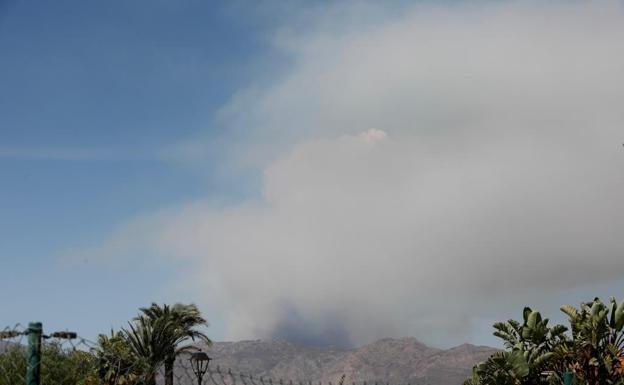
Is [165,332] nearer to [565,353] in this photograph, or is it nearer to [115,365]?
[565,353]

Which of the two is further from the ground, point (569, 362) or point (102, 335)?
point (102, 335)

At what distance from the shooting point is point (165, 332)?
41.5 meters

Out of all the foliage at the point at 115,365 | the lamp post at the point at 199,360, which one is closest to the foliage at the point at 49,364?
the foliage at the point at 115,365

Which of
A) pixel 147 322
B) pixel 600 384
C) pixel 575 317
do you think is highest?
pixel 147 322

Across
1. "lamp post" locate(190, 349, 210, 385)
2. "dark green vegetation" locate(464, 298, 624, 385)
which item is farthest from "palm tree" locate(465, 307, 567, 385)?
"lamp post" locate(190, 349, 210, 385)

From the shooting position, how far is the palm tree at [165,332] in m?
38.5

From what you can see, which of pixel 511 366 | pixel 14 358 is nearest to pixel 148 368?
pixel 14 358

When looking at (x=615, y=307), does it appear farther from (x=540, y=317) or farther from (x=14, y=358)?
(x=14, y=358)

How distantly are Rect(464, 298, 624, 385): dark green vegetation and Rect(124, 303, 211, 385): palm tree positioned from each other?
15.4 metres

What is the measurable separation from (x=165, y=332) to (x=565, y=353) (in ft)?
72.7

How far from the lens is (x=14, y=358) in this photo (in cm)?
1266

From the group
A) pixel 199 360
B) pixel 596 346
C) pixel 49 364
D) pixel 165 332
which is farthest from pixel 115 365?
pixel 165 332

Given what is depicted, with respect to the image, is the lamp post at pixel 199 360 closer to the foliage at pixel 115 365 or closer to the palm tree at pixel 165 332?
the foliage at pixel 115 365

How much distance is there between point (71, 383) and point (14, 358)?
3.48 feet
